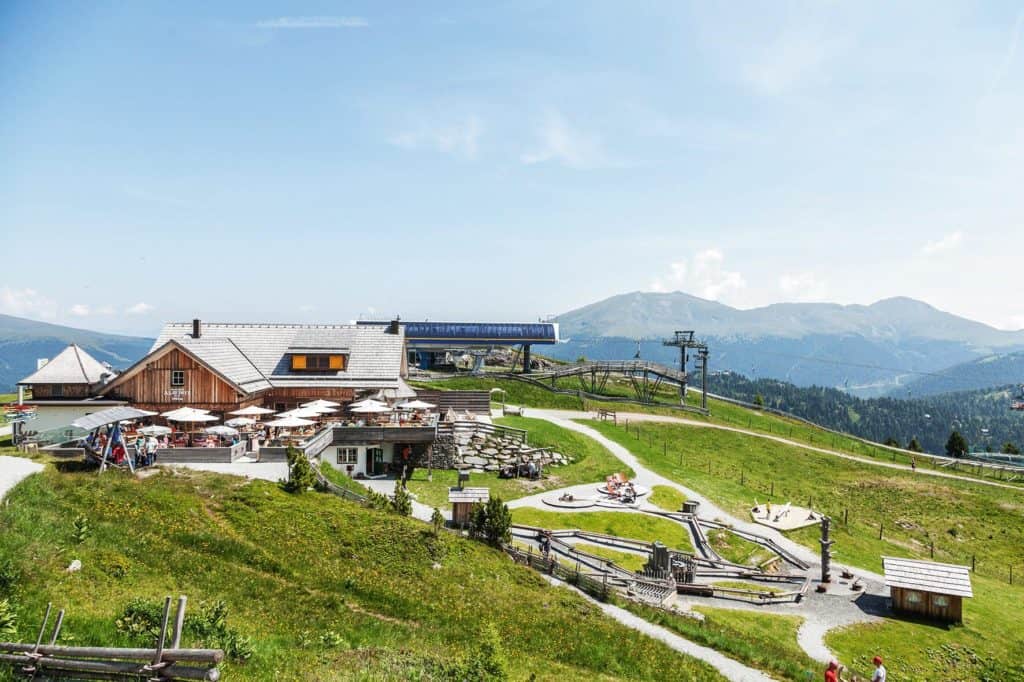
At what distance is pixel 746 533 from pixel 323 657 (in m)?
32.7

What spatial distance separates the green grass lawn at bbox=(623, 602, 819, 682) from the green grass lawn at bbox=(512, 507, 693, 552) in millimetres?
8464

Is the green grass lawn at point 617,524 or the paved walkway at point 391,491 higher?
the paved walkway at point 391,491

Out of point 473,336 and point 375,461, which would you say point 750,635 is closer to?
point 375,461

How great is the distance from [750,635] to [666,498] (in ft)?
67.0

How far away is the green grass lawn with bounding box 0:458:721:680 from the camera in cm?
1460

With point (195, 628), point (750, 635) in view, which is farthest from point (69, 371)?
point (750, 635)

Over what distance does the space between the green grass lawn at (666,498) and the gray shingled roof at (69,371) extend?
140 ft

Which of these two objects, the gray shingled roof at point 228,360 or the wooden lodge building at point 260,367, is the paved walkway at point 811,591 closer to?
the wooden lodge building at point 260,367

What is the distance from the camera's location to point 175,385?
43.8 meters

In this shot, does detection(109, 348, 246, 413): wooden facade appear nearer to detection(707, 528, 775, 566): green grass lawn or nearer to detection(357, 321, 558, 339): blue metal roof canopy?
detection(707, 528, 775, 566): green grass lawn

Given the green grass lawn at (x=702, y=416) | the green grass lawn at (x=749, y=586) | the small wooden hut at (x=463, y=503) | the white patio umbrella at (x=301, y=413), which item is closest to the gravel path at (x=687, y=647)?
the small wooden hut at (x=463, y=503)

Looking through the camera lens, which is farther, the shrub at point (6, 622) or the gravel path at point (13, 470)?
the gravel path at point (13, 470)

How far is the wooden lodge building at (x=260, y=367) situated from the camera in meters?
43.8

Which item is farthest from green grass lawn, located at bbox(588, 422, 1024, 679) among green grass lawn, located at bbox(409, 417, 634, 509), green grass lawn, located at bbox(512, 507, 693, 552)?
green grass lawn, located at bbox(512, 507, 693, 552)
